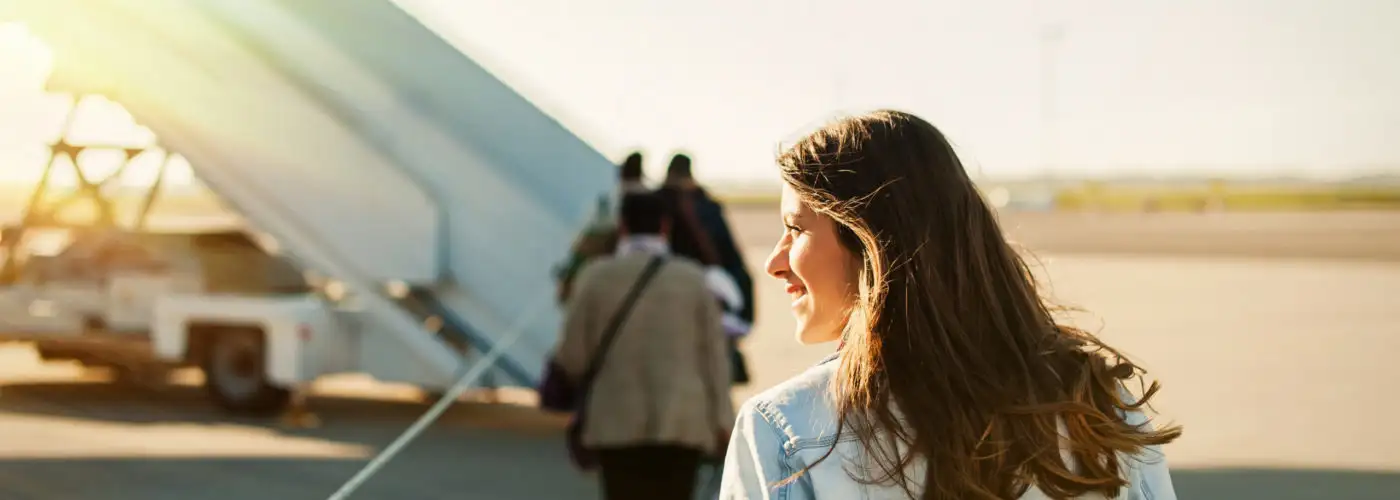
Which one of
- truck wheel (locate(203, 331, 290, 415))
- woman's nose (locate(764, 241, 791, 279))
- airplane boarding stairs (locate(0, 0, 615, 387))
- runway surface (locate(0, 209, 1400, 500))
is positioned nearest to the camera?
woman's nose (locate(764, 241, 791, 279))

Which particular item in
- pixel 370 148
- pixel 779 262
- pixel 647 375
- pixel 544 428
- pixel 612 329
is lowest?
pixel 544 428

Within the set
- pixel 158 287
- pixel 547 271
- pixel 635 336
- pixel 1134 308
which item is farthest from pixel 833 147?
pixel 1134 308

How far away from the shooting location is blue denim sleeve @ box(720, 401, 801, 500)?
1.78m

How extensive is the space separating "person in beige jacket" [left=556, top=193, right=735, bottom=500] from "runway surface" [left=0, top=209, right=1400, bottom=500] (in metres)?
1.52

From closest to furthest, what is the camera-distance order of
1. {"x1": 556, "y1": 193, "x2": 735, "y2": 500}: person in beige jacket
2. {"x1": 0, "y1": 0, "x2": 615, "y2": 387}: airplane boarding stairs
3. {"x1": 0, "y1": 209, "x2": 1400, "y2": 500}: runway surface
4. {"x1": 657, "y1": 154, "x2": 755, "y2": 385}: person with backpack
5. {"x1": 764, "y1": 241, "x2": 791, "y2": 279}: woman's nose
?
{"x1": 764, "y1": 241, "x2": 791, "y2": 279}: woman's nose < {"x1": 556, "y1": 193, "x2": 735, "y2": 500}: person in beige jacket < {"x1": 657, "y1": 154, "x2": 755, "y2": 385}: person with backpack < {"x1": 0, "y1": 209, "x2": 1400, "y2": 500}: runway surface < {"x1": 0, "y1": 0, "x2": 615, "y2": 387}: airplane boarding stairs

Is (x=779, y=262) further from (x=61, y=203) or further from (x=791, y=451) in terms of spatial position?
(x=61, y=203)

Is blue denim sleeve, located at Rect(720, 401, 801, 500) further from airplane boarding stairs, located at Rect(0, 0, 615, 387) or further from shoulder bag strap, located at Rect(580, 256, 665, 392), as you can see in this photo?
airplane boarding stairs, located at Rect(0, 0, 615, 387)

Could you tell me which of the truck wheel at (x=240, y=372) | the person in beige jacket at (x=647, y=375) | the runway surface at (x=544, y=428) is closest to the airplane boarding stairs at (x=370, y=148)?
the truck wheel at (x=240, y=372)

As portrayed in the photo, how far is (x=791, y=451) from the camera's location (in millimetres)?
1779

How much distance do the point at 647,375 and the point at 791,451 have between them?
3.29 m

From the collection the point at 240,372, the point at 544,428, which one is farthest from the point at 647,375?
the point at 240,372

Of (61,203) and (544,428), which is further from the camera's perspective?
(61,203)

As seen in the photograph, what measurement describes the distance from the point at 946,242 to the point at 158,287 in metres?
9.70

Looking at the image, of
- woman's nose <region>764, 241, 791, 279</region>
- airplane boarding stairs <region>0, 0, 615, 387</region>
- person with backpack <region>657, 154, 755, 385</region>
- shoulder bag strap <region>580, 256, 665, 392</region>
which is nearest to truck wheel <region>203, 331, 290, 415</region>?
airplane boarding stairs <region>0, 0, 615, 387</region>
